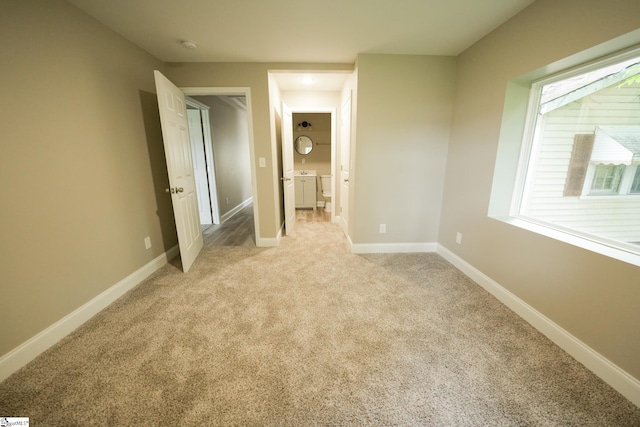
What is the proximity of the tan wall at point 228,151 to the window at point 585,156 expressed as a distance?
402 cm

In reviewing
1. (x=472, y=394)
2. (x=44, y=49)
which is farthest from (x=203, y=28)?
(x=472, y=394)

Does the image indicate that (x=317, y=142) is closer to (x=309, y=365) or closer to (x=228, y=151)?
(x=228, y=151)

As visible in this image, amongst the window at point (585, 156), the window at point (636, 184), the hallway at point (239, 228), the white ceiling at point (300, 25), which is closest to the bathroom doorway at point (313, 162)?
the hallway at point (239, 228)

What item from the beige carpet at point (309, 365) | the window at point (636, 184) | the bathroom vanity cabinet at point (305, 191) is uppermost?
the window at point (636, 184)

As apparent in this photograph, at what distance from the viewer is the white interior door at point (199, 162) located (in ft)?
12.5

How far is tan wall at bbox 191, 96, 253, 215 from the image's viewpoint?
4.18 meters

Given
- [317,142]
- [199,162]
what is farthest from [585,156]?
[199,162]

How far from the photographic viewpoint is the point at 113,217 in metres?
1.97

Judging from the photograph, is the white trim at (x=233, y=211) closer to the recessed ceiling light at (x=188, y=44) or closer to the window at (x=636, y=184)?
the recessed ceiling light at (x=188, y=44)

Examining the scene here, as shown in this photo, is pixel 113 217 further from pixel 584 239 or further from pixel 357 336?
pixel 584 239

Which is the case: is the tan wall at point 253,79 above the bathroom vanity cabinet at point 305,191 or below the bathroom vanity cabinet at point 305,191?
above

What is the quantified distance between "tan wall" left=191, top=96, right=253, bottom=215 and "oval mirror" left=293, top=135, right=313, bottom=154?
1.35 metres

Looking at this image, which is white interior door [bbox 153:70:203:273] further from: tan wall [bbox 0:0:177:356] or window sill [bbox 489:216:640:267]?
window sill [bbox 489:216:640:267]

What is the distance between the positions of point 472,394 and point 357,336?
0.67 m
